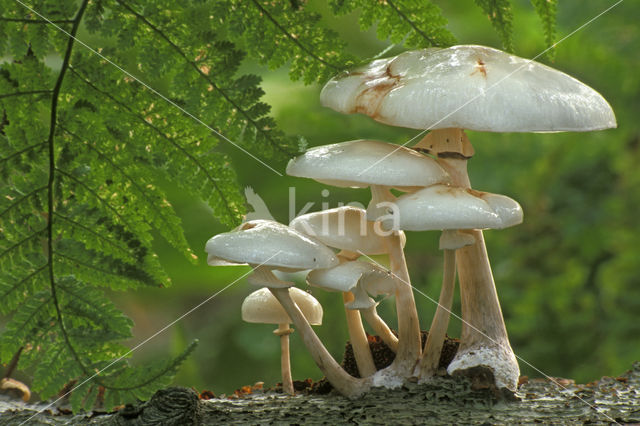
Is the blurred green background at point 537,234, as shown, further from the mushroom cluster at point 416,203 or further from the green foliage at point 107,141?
the green foliage at point 107,141

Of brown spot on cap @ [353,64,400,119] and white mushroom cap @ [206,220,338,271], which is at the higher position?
brown spot on cap @ [353,64,400,119]

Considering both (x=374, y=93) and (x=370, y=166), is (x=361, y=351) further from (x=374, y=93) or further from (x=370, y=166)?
(x=374, y=93)

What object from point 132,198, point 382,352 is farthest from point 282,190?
A: point 132,198

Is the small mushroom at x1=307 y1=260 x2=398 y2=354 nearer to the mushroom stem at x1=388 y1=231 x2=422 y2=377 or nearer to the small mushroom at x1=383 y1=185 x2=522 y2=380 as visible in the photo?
the mushroom stem at x1=388 y1=231 x2=422 y2=377

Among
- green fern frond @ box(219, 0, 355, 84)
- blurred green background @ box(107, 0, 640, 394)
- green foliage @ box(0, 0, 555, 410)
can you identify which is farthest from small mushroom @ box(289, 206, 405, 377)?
blurred green background @ box(107, 0, 640, 394)

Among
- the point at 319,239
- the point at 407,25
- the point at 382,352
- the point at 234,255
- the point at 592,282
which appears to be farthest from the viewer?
the point at 592,282

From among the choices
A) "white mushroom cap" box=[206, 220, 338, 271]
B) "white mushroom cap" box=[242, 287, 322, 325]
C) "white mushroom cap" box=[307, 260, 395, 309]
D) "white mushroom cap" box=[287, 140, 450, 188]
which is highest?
"white mushroom cap" box=[287, 140, 450, 188]

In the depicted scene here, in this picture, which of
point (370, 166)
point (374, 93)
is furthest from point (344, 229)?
point (374, 93)

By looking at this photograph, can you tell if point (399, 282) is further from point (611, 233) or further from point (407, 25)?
point (611, 233)
